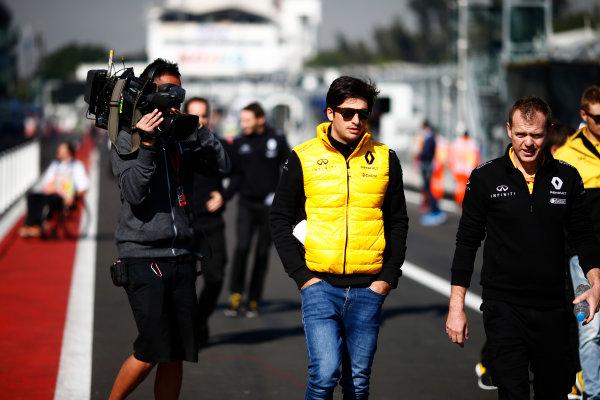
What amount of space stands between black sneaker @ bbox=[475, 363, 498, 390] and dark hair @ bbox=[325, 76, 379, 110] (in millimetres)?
2487

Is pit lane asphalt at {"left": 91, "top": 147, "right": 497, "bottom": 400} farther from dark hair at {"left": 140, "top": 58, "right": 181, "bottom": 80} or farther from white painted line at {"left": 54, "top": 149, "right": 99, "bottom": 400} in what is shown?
dark hair at {"left": 140, "top": 58, "right": 181, "bottom": 80}

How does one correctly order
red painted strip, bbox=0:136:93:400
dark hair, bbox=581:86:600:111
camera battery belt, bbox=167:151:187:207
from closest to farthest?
camera battery belt, bbox=167:151:187:207, dark hair, bbox=581:86:600:111, red painted strip, bbox=0:136:93:400

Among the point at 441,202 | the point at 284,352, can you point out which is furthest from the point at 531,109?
the point at 441,202

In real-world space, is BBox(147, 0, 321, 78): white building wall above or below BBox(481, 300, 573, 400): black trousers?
above

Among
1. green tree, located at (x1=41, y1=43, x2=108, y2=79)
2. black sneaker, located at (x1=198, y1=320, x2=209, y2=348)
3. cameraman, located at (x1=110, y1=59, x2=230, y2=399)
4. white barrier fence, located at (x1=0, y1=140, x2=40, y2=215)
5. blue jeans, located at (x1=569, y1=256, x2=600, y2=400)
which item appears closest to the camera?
cameraman, located at (x1=110, y1=59, x2=230, y2=399)

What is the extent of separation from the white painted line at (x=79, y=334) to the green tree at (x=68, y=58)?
172 metres

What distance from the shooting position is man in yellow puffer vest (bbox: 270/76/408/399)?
14.8ft

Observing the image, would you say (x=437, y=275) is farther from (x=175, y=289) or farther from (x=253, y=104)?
(x=175, y=289)

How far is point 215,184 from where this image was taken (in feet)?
26.1

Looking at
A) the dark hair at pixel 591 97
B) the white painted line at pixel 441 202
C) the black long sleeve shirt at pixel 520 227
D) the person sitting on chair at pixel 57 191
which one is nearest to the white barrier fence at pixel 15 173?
the person sitting on chair at pixel 57 191

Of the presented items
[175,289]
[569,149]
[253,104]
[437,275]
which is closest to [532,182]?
[569,149]

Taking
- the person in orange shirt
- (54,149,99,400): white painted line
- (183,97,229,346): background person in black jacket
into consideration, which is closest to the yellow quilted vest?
(54,149,99,400): white painted line

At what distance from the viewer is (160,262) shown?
16.1ft

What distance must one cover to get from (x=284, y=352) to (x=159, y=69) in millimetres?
3187
